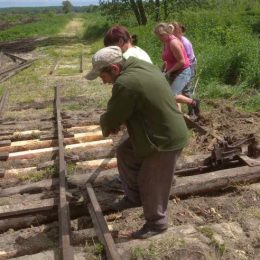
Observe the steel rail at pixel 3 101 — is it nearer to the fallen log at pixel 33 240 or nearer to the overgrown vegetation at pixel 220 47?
the overgrown vegetation at pixel 220 47

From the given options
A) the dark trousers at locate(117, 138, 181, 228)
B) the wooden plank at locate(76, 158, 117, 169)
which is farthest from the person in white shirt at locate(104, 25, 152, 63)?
the wooden plank at locate(76, 158, 117, 169)

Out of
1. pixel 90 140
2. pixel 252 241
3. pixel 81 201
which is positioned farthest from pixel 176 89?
pixel 252 241

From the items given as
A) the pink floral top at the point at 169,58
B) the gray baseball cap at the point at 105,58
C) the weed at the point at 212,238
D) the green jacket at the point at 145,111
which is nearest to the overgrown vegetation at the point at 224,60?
the pink floral top at the point at 169,58

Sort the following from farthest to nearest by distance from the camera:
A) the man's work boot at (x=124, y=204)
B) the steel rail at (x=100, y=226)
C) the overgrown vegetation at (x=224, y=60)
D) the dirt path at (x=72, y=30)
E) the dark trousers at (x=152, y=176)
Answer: the dirt path at (x=72, y=30)
the overgrown vegetation at (x=224, y=60)
the man's work boot at (x=124, y=204)
the dark trousers at (x=152, y=176)
the steel rail at (x=100, y=226)

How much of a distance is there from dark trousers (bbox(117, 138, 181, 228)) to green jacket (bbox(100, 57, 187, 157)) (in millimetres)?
137

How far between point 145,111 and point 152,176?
0.66 metres

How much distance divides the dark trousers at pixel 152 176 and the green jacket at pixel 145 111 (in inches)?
5.4

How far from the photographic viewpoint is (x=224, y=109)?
9289 mm

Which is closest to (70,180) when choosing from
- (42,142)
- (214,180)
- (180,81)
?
(214,180)

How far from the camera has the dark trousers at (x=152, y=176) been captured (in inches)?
168

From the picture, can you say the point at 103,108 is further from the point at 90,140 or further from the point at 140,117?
the point at 140,117

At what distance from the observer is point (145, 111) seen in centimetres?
402

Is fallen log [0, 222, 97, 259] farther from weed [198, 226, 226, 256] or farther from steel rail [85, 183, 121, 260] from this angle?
weed [198, 226, 226, 256]

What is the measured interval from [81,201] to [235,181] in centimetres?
184
